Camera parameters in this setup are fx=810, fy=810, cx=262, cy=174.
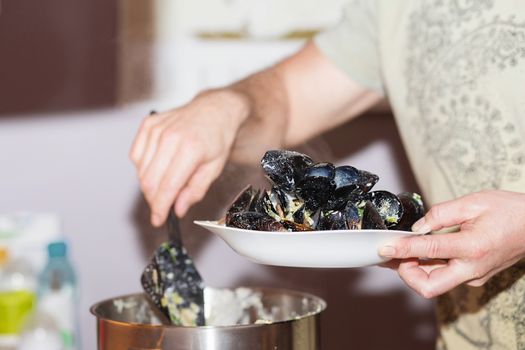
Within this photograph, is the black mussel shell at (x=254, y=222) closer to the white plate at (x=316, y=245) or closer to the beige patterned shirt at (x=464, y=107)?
the white plate at (x=316, y=245)

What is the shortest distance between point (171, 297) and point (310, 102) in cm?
53

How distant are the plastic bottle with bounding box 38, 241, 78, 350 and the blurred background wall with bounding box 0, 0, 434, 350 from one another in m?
0.11

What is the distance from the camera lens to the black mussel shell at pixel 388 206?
80cm

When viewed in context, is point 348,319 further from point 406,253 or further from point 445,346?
point 406,253

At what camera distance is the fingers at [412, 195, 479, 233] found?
2.50 ft

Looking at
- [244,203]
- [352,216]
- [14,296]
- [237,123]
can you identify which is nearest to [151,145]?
[237,123]

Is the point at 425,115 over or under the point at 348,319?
over

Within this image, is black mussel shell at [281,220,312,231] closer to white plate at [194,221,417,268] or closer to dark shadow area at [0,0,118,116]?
white plate at [194,221,417,268]

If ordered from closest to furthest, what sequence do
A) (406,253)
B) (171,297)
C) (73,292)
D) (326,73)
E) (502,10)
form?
(406,253) → (171,297) → (502,10) → (326,73) → (73,292)

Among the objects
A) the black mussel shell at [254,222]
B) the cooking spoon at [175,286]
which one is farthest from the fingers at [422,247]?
the cooking spoon at [175,286]

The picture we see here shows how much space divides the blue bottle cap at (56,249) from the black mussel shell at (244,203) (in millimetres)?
929

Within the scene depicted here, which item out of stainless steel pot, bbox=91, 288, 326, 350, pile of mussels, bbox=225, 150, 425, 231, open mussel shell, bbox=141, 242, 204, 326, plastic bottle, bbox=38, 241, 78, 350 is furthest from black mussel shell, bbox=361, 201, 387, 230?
plastic bottle, bbox=38, 241, 78, 350

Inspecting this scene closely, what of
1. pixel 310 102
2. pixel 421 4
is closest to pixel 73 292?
pixel 310 102

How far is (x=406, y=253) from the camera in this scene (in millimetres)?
737
